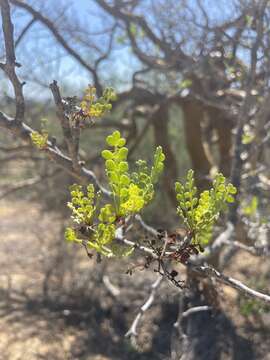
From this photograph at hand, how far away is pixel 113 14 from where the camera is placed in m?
4.44

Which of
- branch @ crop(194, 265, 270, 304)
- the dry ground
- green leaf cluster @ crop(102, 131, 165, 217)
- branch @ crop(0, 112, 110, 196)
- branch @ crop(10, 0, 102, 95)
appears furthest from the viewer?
the dry ground

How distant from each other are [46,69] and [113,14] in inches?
31.8

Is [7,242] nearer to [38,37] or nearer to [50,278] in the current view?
[50,278]

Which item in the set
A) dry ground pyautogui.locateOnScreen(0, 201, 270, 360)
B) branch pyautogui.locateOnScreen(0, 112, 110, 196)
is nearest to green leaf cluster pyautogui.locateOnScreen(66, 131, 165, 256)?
branch pyautogui.locateOnScreen(0, 112, 110, 196)

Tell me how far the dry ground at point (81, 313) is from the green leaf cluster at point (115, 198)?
2.48 meters

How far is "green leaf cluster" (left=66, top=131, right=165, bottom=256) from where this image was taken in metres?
1.30

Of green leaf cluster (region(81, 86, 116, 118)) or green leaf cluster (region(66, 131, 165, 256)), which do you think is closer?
green leaf cluster (region(66, 131, 165, 256))

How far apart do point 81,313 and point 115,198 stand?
4.04 m

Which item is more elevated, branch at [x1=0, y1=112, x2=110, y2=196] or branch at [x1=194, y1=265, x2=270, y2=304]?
branch at [x1=0, y1=112, x2=110, y2=196]

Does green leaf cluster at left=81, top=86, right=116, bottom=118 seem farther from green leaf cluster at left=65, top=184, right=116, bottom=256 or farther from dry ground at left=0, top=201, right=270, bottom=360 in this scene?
dry ground at left=0, top=201, right=270, bottom=360

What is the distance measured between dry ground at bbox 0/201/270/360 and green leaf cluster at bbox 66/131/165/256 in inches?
97.8

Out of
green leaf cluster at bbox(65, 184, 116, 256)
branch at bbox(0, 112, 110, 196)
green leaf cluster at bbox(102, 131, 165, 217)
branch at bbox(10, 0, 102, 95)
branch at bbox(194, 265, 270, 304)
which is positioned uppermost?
branch at bbox(10, 0, 102, 95)

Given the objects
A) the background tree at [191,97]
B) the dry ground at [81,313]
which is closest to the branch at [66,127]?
the background tree at [191,97]

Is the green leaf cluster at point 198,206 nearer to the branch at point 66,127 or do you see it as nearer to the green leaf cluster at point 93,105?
the green leaf cluster at point 93,105
